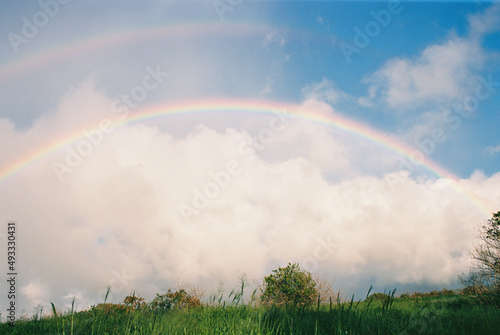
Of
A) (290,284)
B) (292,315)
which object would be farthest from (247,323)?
(290,284)

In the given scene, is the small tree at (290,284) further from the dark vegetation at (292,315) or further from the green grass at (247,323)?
the green grass at (247,323)

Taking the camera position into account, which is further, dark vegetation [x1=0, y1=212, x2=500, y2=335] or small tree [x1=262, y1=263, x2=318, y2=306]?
small tree [x1=262, y1=263, x2=318, y2=306]

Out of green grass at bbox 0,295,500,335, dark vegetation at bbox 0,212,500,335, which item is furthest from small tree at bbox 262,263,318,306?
green grass at bbox 0,295,500,335

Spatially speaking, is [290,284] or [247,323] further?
[290,284]

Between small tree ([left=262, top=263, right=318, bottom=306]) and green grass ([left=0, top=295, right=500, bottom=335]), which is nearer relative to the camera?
green grass ([left=0, top=295, right=500, bottom=335])

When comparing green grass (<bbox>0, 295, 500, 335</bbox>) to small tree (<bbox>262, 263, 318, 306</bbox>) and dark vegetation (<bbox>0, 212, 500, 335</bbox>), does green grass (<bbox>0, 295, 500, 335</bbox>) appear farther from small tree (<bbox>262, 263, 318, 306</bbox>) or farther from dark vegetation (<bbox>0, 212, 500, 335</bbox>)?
small tree (<bbox>262, 263, 318, 306</bbox>)

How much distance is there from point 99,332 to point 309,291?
30.9 meters

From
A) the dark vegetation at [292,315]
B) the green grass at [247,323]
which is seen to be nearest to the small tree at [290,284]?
the dark vegetation at [292,315]

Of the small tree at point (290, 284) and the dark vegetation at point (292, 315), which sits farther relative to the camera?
the small tree at point (290, 284)

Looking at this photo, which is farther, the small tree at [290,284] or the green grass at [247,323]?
the small tree at [290,284]

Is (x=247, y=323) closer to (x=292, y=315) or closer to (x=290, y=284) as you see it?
(x=292, y=315)

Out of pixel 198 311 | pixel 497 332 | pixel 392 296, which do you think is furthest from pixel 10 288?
pixel 497 332

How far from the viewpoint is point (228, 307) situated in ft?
21.7

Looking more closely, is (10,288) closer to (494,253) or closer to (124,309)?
(124,309)
